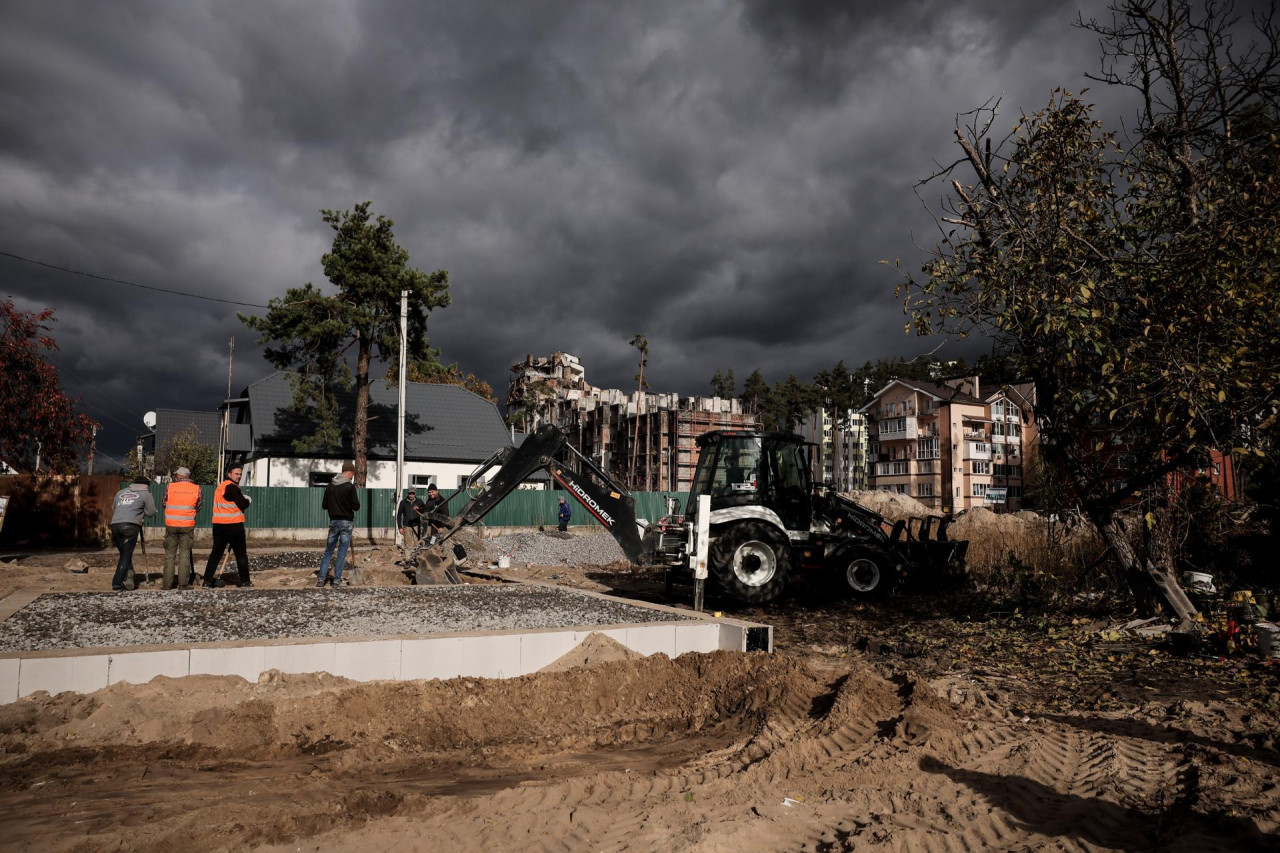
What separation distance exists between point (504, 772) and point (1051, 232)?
7.57 m

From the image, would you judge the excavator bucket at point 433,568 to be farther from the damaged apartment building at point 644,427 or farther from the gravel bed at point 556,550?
the damaged apartment building at point 644,427

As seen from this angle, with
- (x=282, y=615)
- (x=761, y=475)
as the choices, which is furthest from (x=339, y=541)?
(x=761, y=475)

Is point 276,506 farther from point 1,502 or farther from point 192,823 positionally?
point 192,823

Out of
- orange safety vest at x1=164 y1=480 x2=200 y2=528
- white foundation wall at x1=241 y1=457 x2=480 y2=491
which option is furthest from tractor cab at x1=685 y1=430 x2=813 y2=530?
white foundation wall at x1=241 y1=457 x2=480 y2=491

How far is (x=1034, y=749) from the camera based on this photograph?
4934 mm

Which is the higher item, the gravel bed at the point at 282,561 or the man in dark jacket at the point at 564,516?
the man in dark jacket at the point at 564,516

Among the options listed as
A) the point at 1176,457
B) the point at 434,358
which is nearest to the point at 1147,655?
the point at 1176,457

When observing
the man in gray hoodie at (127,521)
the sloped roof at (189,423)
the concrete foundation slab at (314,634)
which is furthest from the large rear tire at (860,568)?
the sloped roof at (189,423)

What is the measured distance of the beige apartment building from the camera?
55344mm

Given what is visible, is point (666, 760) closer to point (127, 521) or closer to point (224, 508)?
point (224, 508)

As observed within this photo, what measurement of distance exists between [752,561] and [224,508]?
7678 millimetres

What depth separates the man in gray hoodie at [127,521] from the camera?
10.4 m

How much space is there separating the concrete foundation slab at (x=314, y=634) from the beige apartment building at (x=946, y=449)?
4790cm

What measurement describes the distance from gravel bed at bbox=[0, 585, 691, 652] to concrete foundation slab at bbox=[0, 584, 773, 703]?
0.05 feet
